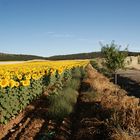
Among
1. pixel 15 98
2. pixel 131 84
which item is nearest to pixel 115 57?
pixel 131 84

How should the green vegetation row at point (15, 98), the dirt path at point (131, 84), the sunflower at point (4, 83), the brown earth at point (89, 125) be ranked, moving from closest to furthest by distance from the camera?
the brown earth at point (89, 125), the green vegetation row at point (15, 98), the sunflower at point (4, 83), the dirt path at point (131, 84)

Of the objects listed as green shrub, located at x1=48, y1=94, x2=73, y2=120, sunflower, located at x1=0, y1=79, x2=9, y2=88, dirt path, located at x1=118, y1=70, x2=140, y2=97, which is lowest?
dirt path, located at x1=118, y1=70, x2=140, y2=97

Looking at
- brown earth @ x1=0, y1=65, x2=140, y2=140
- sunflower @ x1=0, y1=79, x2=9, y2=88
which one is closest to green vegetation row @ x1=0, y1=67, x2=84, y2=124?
sunflower @ x1=0, y1=79, x2=9, y2=88

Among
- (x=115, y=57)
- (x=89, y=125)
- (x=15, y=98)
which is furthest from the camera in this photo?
(x=115, y=57)

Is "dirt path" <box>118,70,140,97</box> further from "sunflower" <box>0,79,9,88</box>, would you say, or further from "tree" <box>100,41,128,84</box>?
"sunflower" <box>0,79,9,88</box>

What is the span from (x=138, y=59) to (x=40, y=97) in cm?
7765

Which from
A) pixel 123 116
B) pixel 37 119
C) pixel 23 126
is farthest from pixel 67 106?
pixel 123 116

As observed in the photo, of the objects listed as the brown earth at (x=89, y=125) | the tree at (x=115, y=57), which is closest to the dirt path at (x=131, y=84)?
the tree at (x=115, y=57)

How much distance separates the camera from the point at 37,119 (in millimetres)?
13438

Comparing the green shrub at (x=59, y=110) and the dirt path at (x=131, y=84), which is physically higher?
the green shrub at (x=59, y=110)

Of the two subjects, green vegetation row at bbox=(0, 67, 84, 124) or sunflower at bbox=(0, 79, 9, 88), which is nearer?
green vegetation row at bbox=(0, 67, 84, 124)

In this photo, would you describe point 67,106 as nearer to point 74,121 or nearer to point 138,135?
point 74,121

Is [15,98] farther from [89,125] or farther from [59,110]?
[89,125]

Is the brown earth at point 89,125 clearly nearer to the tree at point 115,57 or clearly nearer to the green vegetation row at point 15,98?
the green vegetation row at point 15,98
